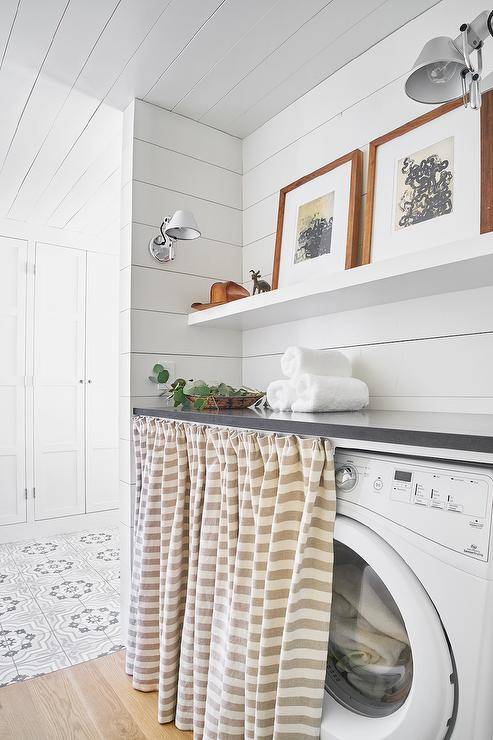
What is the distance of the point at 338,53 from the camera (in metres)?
1.80

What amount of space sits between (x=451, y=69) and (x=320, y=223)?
2.50ft

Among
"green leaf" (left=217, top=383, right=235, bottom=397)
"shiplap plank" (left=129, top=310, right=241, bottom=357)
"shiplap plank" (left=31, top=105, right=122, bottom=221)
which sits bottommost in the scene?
"green leaf" (left=217, top=383, right=235, bottom=397)

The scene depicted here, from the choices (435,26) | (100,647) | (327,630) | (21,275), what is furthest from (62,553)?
(435,26)

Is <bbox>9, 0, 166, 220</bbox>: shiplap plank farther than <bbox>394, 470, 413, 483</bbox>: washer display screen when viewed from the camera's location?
Yes

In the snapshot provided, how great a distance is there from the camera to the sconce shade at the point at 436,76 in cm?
114

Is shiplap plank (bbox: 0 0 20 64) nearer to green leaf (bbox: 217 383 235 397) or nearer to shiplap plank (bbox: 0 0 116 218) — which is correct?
shiplap plank (bbox: 0 0 116 218)

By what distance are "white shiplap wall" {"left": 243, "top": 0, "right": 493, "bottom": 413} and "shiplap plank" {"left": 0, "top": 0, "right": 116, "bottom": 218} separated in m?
0.87

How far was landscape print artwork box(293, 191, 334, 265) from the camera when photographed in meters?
1.86

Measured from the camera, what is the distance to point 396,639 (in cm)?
103

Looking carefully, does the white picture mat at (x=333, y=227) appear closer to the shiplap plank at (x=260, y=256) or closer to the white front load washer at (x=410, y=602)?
the shiplap plank at (x=260, y=256)

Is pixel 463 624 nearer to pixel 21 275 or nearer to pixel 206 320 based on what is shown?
pixel 206 320

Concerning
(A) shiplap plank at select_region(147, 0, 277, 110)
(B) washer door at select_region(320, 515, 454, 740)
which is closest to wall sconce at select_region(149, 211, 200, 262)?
(A) shiplap plank at select_region(147, 0, 277, 110)

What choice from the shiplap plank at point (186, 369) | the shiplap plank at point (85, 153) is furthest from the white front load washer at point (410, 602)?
the shiplap plank at point (85, 153)

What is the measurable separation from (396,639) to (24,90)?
240 cm
